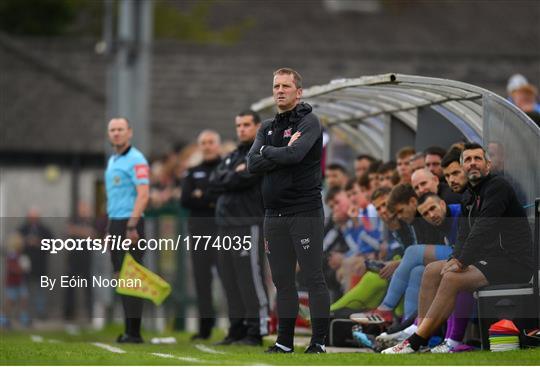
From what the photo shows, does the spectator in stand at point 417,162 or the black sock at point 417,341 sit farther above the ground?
the spectator in stand at point 417,162

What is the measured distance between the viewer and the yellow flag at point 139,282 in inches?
587

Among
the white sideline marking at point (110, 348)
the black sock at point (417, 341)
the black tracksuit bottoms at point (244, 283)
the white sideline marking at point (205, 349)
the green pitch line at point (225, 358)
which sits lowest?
the white sideline marking at point (205, 349)

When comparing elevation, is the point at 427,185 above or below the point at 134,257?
above

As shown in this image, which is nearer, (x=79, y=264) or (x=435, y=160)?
(x=435, y=160)

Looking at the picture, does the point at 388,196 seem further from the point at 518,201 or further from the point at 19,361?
the point at 19,361

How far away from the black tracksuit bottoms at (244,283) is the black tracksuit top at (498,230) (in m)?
2.98

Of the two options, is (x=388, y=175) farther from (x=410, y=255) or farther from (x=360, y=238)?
(x=410, y=255)

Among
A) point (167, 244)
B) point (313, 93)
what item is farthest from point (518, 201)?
point (167, 244)

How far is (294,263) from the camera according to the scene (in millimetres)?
13078

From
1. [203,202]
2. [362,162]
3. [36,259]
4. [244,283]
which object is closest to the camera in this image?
[244,283]

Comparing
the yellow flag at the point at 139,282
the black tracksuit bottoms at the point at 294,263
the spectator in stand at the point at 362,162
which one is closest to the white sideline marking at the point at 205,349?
the yellow flag at the point at 139,282

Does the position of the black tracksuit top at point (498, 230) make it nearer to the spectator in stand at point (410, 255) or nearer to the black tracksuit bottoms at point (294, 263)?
the spectator in stand at point (410, 255)

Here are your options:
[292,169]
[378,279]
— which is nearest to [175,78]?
→ [378,279]

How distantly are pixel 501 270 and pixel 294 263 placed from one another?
183 centimetres
